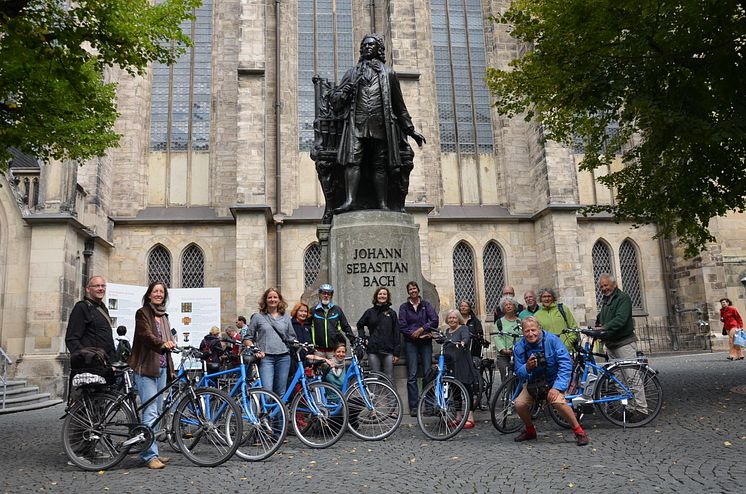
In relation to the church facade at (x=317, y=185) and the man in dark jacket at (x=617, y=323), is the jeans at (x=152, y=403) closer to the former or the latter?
the man in dark jacket at (x=617, y=323)

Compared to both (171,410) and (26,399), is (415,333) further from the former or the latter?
(26,399)

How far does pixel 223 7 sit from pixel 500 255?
44.6 feet

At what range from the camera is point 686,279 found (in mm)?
19438

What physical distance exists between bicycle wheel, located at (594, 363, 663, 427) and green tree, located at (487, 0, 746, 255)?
126 inches

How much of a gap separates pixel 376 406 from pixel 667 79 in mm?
6373

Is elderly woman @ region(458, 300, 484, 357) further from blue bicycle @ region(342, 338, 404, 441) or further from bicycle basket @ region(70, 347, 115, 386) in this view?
bicycle basket @ region(70, 347, 115, 386)

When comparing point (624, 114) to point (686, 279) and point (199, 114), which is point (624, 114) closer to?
point (686, 279)


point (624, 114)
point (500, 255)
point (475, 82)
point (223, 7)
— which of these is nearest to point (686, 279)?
point (500, 255)

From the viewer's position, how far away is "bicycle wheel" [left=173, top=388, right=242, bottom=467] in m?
4.80

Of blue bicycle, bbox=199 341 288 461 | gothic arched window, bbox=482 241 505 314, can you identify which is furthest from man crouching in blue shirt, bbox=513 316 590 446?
gothic arched window, bbox=482 241 505 314

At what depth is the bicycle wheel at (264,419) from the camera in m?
5.05

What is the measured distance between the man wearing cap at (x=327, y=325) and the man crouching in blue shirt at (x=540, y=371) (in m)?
1.91

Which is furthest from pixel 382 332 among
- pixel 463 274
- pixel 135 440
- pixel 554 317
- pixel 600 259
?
pixel 600 259

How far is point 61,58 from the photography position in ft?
25.3
